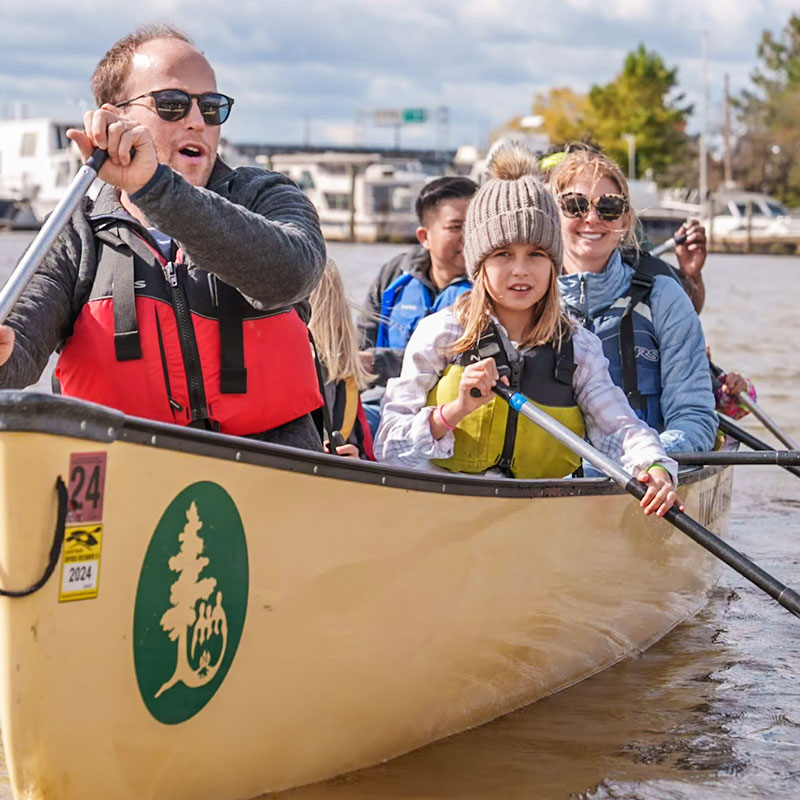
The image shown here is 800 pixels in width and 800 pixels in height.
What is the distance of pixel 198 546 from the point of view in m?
2.84

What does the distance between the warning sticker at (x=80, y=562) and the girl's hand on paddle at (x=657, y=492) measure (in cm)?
169

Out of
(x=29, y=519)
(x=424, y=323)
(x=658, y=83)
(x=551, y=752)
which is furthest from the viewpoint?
(x=658, y=83)

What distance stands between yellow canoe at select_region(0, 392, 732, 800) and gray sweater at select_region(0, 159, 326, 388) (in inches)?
14.1

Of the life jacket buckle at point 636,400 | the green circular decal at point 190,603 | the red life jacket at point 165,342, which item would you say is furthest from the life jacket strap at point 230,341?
the life jacket buckle at point 636,400

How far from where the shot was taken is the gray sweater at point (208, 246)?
2.79m

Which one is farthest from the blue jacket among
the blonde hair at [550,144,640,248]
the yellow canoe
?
the yellow canoe

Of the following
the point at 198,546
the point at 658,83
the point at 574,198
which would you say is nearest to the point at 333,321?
the point at 574,198

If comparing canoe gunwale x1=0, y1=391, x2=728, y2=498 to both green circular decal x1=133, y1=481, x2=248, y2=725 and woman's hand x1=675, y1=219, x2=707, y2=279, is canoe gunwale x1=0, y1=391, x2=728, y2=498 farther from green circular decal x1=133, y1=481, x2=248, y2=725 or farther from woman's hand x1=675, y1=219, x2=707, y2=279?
woman's hand x1=675, y1=219, x2=707, y2=279

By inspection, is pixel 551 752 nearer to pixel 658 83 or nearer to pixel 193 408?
pixel 193 408

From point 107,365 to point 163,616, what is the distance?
0.63 meters

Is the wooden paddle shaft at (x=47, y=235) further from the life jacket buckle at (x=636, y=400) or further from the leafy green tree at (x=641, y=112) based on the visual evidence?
the leafy green tree at (x=641, y=112)

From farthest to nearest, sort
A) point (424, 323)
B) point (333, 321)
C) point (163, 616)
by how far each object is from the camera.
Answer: point (333, 321) < point (424, 323) < point (163, 616)

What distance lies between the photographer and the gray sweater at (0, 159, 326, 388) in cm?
279

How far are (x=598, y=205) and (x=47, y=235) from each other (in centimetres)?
244
